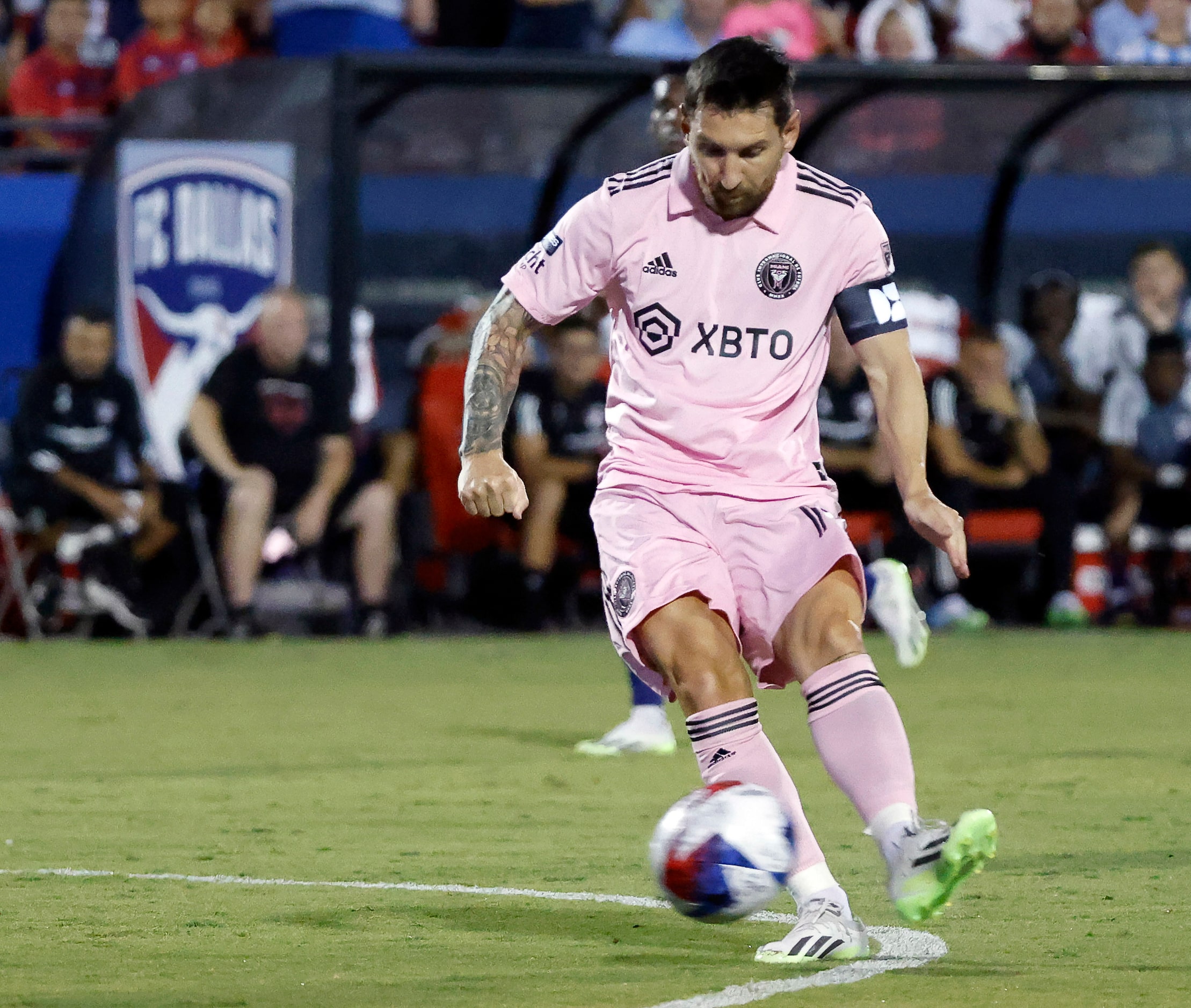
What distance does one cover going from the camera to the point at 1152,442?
46.9ft

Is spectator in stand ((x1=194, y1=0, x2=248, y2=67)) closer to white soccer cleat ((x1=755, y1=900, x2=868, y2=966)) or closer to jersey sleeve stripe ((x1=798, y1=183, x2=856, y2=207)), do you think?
jersey sleeve stripe ((x1=798, y1=183, x2=856, y2=207))

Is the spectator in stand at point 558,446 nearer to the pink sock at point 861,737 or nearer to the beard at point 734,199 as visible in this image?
the beard at point 734,199

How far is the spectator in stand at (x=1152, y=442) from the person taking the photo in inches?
558

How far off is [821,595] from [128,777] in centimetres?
383

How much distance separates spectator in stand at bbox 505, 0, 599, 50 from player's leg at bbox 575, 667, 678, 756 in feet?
25.0

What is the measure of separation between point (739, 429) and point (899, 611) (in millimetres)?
2667

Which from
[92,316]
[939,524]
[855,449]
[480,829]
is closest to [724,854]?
[939,524]

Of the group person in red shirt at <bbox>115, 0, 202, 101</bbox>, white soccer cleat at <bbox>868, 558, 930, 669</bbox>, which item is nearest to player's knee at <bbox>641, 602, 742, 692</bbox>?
white soccer cleat at <bbox>868, 558, 930, 669</bbox>

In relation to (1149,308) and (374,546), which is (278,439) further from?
(1149,308)

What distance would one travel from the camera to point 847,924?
4770 millimetres

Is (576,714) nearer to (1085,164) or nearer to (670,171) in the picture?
(670,171)

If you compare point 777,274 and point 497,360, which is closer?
point 777,274

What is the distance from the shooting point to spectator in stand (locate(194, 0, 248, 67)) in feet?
49.8

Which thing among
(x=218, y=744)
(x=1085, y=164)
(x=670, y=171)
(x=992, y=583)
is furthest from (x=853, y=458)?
(x=670, y=171)
